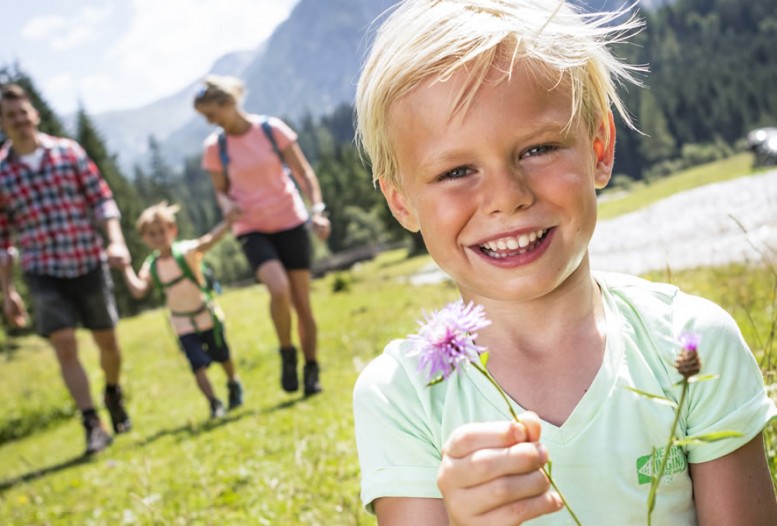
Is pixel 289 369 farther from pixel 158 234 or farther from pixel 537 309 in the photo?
pixel 537 309

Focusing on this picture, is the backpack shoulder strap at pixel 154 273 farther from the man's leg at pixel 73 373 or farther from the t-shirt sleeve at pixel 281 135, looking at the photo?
the t-shirt sleeve at pixel 281 135

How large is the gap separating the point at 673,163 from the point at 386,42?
11659 cm

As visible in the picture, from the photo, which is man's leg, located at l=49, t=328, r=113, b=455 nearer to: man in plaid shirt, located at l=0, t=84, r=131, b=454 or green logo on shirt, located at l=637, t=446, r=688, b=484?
man in plaid shirt, located at l=0, t=84, r=131, b=454

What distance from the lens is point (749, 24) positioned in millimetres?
152125

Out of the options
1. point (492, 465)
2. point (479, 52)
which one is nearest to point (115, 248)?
point (479, 52)

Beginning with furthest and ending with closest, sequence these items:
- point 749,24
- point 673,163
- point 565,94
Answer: point 749,24 < point 673,163 < point 565,94

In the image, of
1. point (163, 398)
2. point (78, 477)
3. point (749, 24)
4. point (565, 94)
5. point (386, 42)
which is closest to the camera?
Answer: point (565, 94)

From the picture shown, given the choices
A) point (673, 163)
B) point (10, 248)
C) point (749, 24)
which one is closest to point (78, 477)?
point (10, 248)

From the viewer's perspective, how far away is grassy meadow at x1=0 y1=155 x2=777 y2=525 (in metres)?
3.87

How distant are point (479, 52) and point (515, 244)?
0.47 meters

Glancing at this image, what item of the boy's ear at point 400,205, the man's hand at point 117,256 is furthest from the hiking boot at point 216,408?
the boy's ear at point 400,205

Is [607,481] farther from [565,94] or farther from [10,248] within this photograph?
[10,248]

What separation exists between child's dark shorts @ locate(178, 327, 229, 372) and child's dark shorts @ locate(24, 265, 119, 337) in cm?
85

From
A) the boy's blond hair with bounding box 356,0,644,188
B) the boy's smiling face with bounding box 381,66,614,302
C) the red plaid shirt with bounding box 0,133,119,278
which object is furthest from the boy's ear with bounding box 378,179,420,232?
the red plaid shirt with bounding box 0,133,119,278
